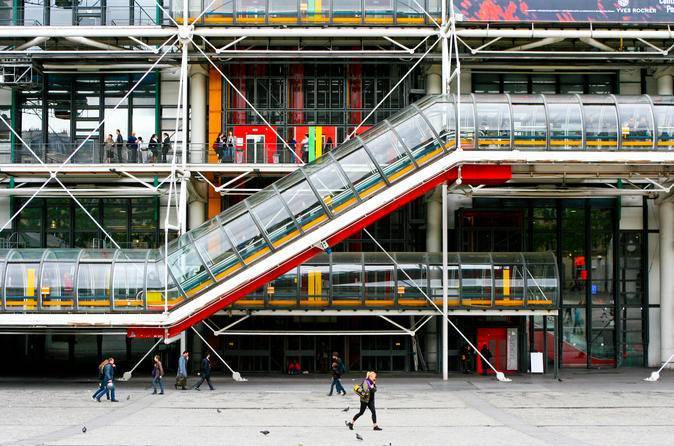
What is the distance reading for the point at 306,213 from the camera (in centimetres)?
2630

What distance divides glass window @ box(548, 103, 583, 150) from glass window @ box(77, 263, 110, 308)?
1416 centimetres

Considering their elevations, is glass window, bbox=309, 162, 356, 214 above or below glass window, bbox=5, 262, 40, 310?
above

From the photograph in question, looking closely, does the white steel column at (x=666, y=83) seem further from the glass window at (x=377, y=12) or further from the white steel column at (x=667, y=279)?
the glass window at (x=377, y=12)

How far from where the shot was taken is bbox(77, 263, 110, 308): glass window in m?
26.6

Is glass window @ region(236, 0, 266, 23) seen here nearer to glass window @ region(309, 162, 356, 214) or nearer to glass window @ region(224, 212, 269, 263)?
glass window @ region(309, 162, 356, 214)

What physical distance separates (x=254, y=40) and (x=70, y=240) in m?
9.66

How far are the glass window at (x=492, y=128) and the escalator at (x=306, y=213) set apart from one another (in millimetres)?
30

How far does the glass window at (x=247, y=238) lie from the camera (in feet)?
86.2

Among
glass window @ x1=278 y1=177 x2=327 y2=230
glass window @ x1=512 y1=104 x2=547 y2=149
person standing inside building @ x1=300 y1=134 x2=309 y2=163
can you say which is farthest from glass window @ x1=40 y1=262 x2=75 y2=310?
glass window @ x1=512 y1=104 x2=547 y2=149

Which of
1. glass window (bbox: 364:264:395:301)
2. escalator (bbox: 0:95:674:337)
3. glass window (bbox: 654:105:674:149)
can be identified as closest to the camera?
escalator (bbox: 0:95:674:337)

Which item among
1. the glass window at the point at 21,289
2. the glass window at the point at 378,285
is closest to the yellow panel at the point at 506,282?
the glass window at the point at 378,285

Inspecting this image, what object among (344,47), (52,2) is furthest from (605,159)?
(52,2)

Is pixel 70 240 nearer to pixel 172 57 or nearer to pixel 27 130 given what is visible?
pixel 27 130

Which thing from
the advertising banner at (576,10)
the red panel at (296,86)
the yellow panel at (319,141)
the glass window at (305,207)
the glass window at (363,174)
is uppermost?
the advertising banner at (576,10)
